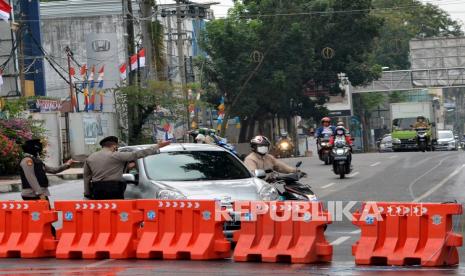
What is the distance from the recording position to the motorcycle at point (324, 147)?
34.5 metres

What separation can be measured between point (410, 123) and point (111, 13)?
70.7ft

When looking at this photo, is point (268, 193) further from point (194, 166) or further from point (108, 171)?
point (108, 171)

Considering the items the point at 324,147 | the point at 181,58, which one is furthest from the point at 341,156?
the point at 181,58

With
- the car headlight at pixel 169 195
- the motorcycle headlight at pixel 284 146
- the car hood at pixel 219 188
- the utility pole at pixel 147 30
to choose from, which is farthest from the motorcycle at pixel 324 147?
the car headlight at pixel 169 195

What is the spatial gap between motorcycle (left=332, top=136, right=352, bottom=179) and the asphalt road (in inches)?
13.3

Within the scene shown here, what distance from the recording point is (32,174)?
50.1 feet

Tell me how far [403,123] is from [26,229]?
44.9m

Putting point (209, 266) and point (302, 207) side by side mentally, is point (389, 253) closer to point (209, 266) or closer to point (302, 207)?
point (302, 207)

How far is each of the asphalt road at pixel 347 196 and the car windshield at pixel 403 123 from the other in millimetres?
15927

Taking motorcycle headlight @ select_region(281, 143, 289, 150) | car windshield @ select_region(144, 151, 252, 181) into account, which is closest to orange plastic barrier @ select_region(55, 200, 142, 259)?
car windshield @ select_region(144, 151, 252, 181)

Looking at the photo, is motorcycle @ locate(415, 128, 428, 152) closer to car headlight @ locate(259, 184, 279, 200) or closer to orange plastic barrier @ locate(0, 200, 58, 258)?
car headlight @ locate(259, 184, 279, 200)

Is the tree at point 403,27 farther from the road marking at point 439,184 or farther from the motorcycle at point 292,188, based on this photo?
the motorcycle at point 292,188

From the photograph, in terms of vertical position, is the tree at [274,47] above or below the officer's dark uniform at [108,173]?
above

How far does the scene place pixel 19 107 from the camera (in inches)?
1526
